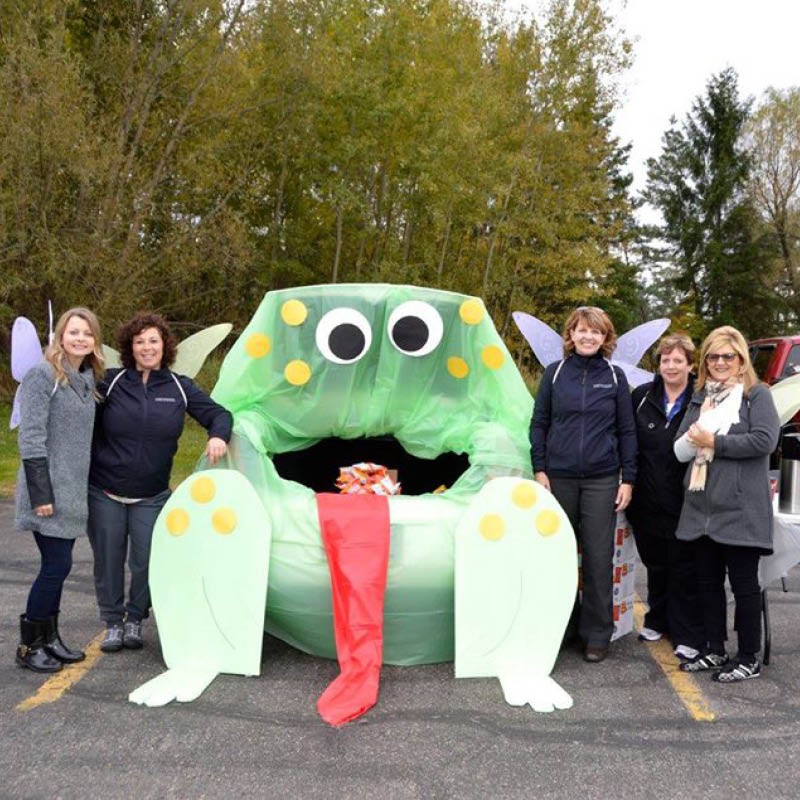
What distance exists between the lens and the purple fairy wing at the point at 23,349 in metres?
3.52

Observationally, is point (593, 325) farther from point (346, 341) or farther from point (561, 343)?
point (346, 341)

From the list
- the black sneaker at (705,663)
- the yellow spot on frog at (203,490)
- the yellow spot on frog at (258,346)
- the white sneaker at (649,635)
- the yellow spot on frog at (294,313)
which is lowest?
the white sneaker at (649,635)

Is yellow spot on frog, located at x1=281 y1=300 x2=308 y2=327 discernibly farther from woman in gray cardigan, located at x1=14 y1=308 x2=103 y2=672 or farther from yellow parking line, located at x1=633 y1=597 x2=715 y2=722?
yellow parking line, located at x1=633 y1=597 x2=715 y2=722

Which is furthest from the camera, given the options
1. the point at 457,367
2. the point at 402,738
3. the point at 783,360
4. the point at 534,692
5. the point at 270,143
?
the point at 270,143

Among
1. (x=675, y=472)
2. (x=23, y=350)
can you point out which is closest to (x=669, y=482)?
(x=675, y=472)

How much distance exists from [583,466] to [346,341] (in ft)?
3.99

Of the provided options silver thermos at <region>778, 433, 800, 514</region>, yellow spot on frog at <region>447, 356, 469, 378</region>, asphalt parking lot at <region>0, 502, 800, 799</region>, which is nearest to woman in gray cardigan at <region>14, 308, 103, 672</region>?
asphalt parking lot at <region>0, 502, 800, 799</region>

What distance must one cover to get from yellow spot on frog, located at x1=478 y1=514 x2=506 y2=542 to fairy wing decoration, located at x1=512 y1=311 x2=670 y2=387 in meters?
1.10

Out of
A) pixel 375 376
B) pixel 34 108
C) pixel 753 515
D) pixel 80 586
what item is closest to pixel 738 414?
pixel 753 515

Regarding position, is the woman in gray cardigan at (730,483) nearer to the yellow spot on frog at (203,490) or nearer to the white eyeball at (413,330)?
the white eyeball at (413,330)

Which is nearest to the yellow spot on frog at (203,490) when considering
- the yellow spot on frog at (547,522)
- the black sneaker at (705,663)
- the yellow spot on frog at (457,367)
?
the yellow spot on frog at (457,367)

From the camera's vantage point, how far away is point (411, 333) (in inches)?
147

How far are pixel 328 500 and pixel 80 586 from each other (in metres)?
2.14

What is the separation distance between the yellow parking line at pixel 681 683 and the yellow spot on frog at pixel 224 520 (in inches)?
75.6
